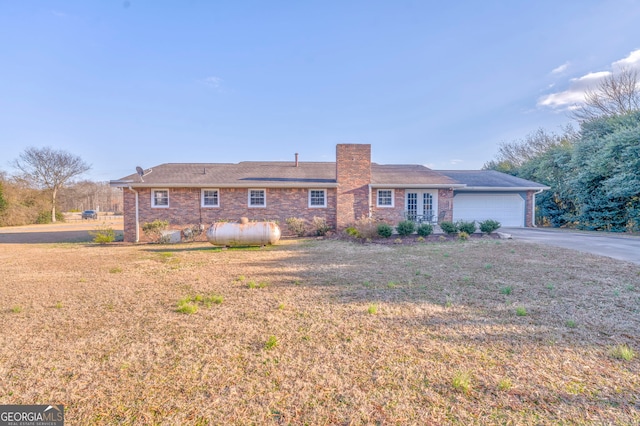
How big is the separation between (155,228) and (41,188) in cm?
2872

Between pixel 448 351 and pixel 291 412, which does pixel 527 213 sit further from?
pixel 291 412

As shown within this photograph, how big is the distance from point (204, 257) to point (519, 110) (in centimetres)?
2045

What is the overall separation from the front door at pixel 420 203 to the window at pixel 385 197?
876 millimetres

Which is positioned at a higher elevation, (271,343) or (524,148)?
(524,148)

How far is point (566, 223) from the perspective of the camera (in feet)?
61.5

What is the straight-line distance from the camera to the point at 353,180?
14.8 m

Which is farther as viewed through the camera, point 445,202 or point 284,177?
point 445,202

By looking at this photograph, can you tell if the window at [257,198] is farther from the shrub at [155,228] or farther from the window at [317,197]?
the shrub at [155,228]

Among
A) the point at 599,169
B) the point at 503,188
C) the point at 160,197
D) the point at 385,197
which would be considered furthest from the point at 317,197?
the point at 599,169

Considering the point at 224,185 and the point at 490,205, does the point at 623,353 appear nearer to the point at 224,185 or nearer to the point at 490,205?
the point at 224,185

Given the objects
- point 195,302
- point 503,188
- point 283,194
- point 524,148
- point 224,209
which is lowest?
point 195,302

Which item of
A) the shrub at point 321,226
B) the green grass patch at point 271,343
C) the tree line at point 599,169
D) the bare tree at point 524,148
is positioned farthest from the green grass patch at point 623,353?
the bare tree at point 524,148

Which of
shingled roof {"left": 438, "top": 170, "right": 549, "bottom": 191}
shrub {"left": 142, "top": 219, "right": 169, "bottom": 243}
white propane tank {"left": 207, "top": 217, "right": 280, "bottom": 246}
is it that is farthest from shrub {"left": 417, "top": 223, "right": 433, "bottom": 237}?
shrub {"left": 142, "top": 219, "right": 169, "bottom": 243}

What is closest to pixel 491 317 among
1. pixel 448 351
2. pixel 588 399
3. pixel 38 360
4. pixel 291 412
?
pixel 448 351
